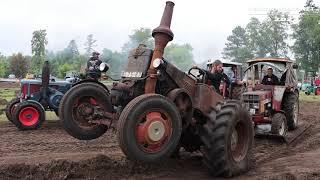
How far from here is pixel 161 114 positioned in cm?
650

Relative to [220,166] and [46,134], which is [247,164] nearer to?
[220,166]

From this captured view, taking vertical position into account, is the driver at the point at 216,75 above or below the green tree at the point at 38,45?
below

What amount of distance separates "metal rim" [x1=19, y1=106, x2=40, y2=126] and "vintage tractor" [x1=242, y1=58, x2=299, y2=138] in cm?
587

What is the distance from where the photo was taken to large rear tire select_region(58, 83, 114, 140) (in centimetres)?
769

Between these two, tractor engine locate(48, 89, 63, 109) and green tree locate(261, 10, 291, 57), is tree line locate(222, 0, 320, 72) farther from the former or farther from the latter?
tractor engine locate(48, 89, 63, 109)

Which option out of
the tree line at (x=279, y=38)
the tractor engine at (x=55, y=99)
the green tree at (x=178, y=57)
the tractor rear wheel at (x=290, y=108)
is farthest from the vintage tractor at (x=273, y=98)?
the tree line at (x=279, y=38)

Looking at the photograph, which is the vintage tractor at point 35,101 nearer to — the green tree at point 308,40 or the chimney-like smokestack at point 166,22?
the chimney-like smokestack at point 166,22

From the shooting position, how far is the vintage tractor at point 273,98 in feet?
38.4

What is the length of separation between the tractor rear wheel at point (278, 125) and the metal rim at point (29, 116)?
21.5 ft

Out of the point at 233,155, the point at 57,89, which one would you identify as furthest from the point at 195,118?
the point at 57,89

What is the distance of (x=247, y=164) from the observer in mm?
7609

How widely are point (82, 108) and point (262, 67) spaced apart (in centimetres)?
720

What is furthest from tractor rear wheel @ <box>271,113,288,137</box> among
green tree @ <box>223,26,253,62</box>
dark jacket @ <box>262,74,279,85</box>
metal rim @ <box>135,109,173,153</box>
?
green tree @ <box>223,26,253,62</box>

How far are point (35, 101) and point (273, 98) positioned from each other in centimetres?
676
